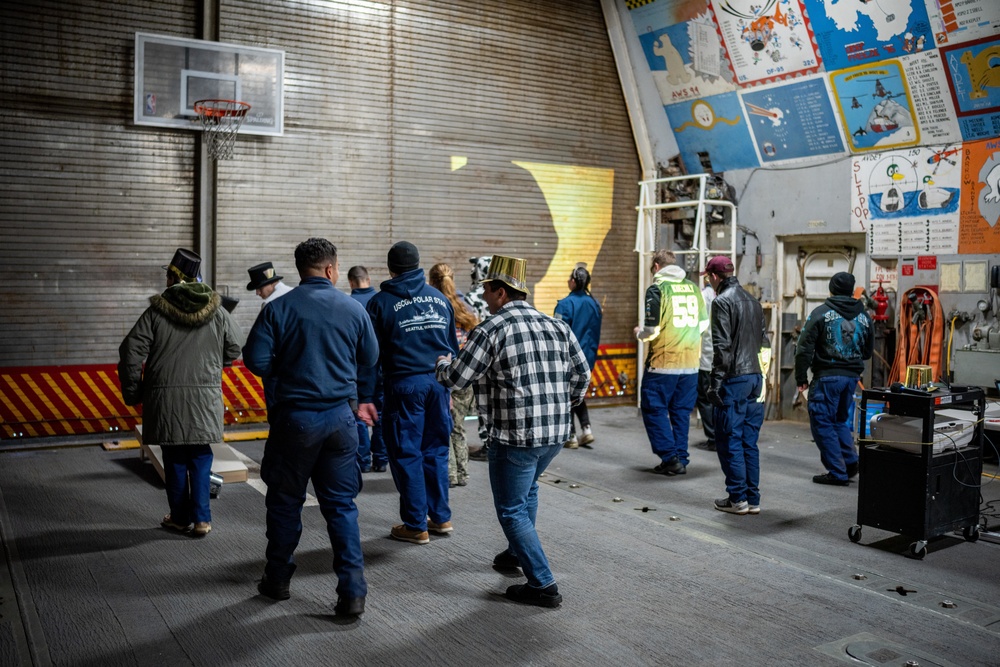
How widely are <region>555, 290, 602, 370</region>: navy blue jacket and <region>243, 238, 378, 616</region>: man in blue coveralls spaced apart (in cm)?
434

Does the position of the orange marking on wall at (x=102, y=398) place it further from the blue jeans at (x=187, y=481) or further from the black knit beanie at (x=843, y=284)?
the black knit beanie at (x=843, y=284)

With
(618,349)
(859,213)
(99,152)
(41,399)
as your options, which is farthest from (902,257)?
(41,399)

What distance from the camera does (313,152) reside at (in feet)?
31.6

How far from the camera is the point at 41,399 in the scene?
8.52m

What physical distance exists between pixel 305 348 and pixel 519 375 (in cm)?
104

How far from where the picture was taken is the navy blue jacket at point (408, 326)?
5527mm

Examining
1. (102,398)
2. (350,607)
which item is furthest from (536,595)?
(102,398)

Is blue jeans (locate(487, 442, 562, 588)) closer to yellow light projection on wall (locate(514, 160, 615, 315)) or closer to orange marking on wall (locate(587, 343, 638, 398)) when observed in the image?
yellow light projection on wall (locate(514, 160, 615, 315))

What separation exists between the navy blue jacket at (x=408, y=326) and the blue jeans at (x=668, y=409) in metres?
2.61

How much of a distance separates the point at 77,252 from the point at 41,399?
4.72 ft

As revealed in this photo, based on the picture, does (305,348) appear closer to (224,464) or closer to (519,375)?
(519,375)

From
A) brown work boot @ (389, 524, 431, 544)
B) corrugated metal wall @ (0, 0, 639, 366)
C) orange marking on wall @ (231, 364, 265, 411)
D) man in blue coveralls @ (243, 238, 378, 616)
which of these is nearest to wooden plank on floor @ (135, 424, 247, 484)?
orange marking on wall @ (231, 364, 265, 411)

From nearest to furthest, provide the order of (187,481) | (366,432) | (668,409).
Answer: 1. (187,481)
2. (366,432)
3. (668,409)

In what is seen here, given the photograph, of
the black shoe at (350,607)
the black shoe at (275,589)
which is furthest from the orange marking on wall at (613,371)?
the black shoe at (350,607)
